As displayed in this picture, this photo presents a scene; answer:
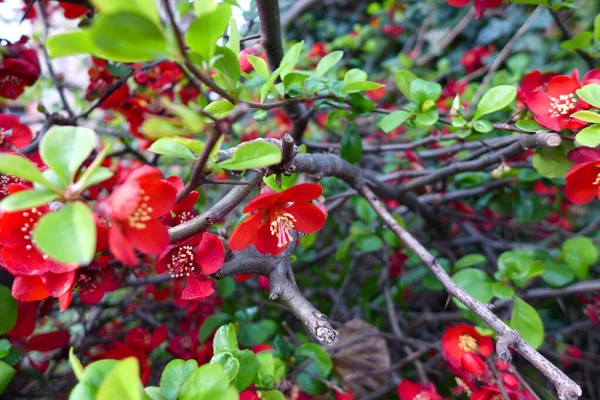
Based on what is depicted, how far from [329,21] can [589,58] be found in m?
2.39

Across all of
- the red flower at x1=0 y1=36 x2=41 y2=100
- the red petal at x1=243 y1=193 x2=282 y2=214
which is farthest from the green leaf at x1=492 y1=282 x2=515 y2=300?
the red flower at x1=0 y1=36 x2=41 y2=100

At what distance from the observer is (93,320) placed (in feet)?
3.84

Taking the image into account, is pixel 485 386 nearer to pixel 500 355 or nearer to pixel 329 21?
pixel 500 355

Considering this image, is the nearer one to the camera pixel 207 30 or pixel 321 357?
pixel 207 30

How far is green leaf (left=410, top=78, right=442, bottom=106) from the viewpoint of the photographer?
0.78 metres

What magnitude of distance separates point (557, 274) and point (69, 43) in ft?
3.29

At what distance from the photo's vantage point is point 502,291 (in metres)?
0.78

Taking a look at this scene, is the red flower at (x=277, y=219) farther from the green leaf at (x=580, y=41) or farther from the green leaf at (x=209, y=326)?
the green leaf at (x=580, y=41)

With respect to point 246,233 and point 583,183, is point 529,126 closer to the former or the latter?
point 583,183

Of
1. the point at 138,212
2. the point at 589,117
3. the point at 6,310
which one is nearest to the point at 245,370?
the point at 138,212

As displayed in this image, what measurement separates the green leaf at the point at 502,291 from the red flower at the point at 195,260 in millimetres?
519

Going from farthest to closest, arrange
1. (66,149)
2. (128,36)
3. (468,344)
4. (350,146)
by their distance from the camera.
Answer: (350,146), (468,344), (66,149), (128,36)

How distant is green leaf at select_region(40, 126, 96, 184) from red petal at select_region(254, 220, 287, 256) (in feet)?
0.80

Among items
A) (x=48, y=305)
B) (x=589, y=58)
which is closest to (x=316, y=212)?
(x=48, y=305)
